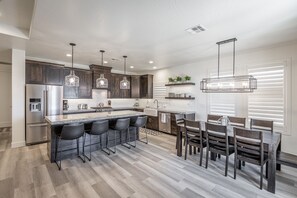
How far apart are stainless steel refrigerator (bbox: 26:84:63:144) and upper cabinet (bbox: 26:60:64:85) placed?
309mm

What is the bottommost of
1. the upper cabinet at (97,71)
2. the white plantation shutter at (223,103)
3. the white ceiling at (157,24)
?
the white plantation shutter at (223,103)

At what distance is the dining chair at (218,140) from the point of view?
2.90m

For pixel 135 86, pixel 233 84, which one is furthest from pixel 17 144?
pixel 233 84

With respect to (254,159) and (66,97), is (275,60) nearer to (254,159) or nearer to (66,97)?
(254,159)

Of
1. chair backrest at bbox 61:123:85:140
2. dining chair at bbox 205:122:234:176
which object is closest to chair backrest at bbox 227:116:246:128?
dining chair at bbox 205:122:234:176

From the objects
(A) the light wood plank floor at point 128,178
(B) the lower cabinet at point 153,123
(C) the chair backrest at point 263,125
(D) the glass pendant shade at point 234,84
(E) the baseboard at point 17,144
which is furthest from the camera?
(B) the lower cabinet at point 153,123

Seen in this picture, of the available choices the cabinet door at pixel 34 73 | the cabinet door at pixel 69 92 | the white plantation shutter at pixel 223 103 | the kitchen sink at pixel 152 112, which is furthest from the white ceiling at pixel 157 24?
the kitchen sink at pixel 152 112

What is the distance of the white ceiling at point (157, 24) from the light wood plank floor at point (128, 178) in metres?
2.78

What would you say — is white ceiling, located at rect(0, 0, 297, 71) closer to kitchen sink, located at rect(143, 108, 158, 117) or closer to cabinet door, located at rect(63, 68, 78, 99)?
cabinet door, located at rect(63, 68, 78, 99)

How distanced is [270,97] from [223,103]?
1239 millimetres

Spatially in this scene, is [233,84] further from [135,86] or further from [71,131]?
[135,86]

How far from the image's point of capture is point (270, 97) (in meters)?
4.03

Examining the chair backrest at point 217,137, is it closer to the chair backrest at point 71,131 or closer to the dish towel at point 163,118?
the chair backrest at point 71,131

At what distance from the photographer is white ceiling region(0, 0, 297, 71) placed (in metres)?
2.16
